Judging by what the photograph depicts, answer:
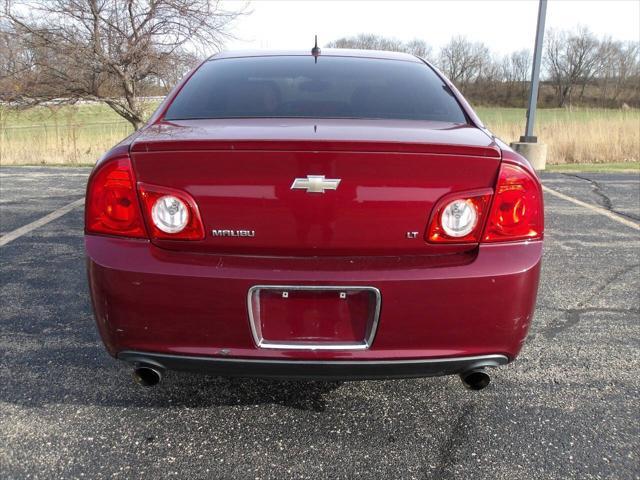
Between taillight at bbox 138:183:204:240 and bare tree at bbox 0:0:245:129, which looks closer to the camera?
taillight at bbox 138:183:204:240

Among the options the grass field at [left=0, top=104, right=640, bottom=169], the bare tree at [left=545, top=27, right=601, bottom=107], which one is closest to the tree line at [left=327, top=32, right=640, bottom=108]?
the bare tree at [left=545, top=27, right=601, bottom=107]

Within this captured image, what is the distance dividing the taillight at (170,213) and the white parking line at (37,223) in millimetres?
3569

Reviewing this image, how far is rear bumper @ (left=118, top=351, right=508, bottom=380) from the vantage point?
1.76 m

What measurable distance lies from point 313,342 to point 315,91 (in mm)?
1322

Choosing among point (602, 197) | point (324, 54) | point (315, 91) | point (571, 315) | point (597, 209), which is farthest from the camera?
point (602, 197)

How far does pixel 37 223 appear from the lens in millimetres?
5375

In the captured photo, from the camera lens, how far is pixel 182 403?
2.26 metres

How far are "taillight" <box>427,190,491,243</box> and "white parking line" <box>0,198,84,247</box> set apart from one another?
4.25 metres

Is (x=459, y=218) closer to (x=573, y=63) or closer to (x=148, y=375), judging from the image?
(x=148, y=375)

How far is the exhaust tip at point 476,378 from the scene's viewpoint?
6.19 feet

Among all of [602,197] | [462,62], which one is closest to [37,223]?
[602,197]

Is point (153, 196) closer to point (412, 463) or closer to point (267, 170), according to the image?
point (267, 170)

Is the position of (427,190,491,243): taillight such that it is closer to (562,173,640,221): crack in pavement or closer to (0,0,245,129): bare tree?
(562,173,640,221): crack in pavement

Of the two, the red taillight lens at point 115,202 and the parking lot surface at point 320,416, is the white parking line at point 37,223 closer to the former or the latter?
the parking lot surface at point 320,416
